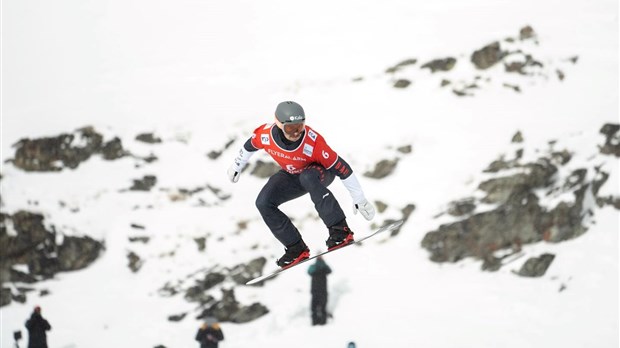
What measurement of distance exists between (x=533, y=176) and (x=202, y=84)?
11.7 metres

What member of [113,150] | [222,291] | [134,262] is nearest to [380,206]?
[222,291]

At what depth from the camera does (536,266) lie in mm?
14859

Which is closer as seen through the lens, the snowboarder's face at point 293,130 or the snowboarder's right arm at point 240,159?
the snowboarder's face at point 293,130

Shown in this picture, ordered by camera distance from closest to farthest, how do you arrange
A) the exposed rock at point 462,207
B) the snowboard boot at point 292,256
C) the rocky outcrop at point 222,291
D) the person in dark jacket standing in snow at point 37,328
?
the snowboard boot at point 292,256
the person in dark jacket standing in snow at point 37,328
the rocky outcrop at point 222,291
the exposed rock at point 462,207

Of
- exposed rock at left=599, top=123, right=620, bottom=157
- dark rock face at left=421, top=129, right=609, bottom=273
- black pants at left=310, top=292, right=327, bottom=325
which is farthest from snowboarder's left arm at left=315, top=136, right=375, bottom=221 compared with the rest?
exposed rock at left=599, top=123, right=620, bottom=157

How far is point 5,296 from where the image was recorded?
1661 centimetres

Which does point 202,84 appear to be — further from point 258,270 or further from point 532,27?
point 532,27

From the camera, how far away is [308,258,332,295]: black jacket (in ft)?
45.7

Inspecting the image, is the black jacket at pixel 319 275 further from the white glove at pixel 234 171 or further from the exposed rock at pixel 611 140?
the exposed rock at pixel 611 140

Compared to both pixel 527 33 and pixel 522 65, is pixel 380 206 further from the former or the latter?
pixel 527 33

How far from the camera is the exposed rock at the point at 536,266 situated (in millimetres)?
14812

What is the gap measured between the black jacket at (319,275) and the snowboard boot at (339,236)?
22.4ft

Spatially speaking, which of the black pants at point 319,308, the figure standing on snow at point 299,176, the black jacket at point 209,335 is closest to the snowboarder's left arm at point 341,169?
the figure standing on snow at point 299,176

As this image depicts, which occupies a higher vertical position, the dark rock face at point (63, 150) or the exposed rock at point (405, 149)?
the dark rock face at point (63, 150)
